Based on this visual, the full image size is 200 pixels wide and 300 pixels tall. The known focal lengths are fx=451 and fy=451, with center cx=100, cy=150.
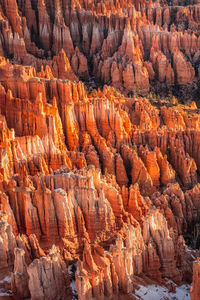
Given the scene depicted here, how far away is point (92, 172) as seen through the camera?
21.6 meters

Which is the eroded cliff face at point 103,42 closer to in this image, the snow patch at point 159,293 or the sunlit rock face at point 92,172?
the sunlit rock face at point 92,172

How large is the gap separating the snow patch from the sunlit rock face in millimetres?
211

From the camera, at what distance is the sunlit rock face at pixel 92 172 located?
16.5 meters

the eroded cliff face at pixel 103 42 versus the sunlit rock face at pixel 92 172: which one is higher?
the eroded cliff face at pixel 103 42

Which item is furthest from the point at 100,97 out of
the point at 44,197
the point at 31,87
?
the point at 44,197

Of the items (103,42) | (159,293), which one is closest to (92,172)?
(159,293)

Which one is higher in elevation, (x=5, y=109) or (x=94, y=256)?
(x=5, y=109)

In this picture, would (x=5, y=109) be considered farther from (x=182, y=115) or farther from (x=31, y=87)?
(x=182, y=115)

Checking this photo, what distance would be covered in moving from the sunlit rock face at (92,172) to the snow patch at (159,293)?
21cm

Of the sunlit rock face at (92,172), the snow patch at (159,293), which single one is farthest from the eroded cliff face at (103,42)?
the snow patch at (159,293)

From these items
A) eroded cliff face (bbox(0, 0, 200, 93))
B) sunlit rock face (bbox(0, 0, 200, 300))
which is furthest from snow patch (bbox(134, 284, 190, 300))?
eroded cliff face (bbox(0, 0, 200, 93))

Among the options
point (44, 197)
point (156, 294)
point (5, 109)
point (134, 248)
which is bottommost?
point (156, 294)

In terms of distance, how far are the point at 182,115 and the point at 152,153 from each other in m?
8.50

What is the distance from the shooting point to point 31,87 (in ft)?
97.9
